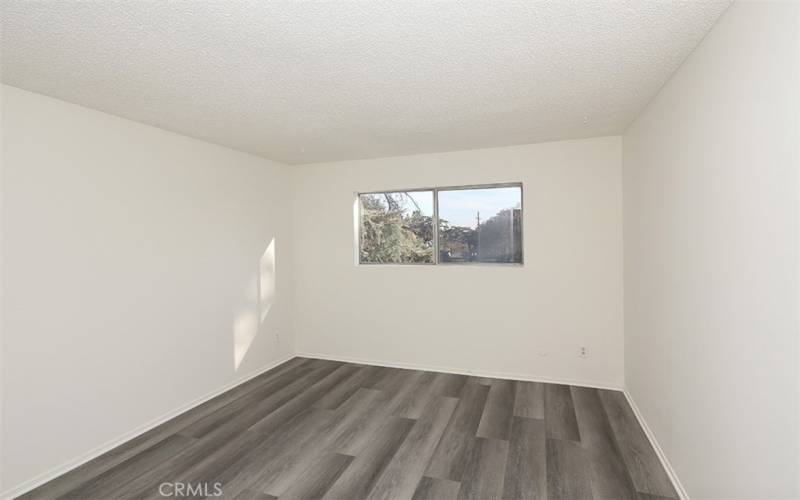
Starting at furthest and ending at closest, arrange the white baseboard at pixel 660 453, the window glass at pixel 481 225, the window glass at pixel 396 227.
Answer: the window glass at pixel 396 227, the window glass at pixel 481 225, the white baseboard at pixel 660 453

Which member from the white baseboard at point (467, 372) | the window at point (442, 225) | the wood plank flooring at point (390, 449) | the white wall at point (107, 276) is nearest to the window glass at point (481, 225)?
the window at point (442, 225)

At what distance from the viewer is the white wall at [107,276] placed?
7.41 ft

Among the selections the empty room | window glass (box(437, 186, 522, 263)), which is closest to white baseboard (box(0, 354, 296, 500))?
the empty room

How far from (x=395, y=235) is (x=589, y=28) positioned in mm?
3059

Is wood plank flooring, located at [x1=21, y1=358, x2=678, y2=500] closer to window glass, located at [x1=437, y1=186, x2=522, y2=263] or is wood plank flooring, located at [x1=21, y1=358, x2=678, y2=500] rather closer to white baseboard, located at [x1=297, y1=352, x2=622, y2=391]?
white baseboard, located at [x1=297, y1=352, x2=622, y2=391]

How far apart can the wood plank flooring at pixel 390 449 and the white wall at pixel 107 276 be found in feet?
1.06

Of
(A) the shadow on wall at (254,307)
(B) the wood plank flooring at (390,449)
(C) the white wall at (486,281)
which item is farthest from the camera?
(A) the shadow on wall at (254,307)

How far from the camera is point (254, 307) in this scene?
4.09 metres

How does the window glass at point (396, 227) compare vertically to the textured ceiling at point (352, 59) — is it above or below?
below

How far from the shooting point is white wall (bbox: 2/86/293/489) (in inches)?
89.0

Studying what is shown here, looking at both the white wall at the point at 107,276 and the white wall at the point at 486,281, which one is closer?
the white wall at the point at 107,276

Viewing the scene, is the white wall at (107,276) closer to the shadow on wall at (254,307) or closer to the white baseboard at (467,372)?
the shadow on wall at (254,307)

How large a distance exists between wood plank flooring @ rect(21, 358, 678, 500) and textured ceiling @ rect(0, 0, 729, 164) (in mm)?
2377

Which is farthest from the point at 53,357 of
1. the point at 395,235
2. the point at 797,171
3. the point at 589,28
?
the point at 797,171
